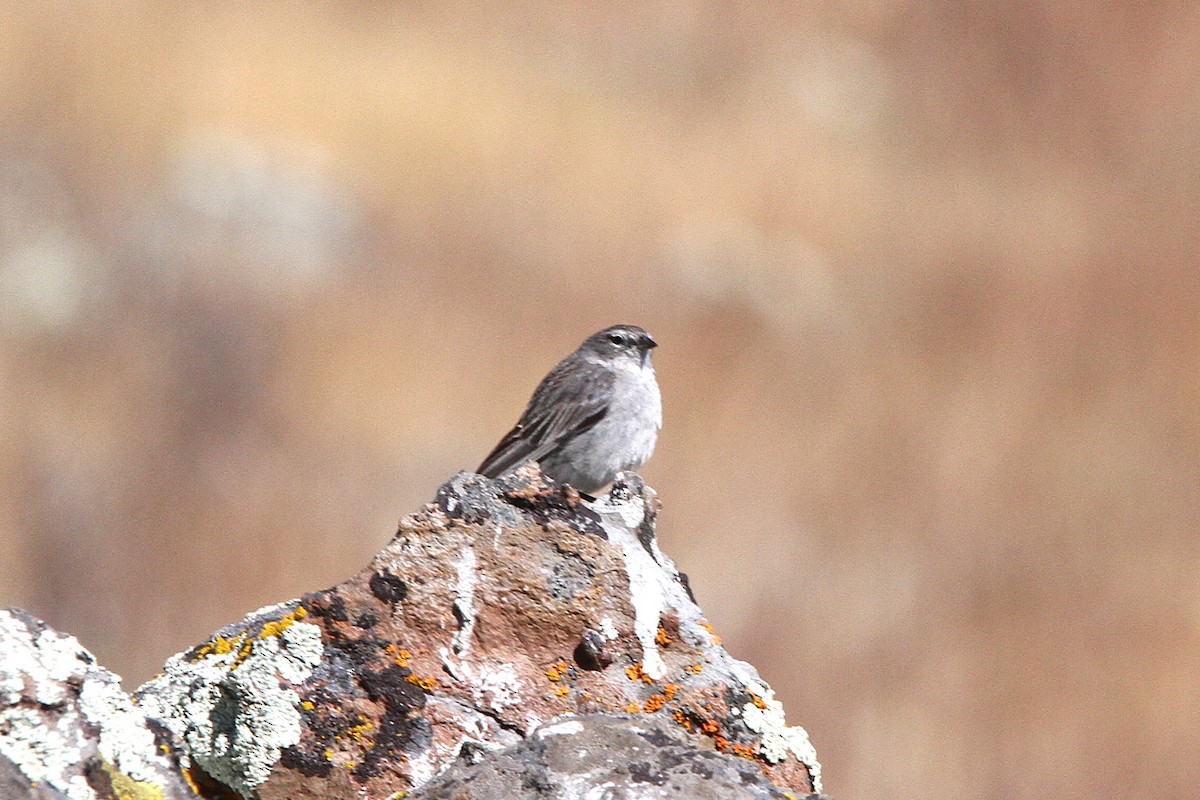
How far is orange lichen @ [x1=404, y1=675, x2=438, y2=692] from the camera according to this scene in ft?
15.8

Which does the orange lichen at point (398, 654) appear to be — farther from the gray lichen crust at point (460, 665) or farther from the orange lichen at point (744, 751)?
the orange lichen at point (744, 751)

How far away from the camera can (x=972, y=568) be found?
19328mm

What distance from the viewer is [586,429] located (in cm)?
941

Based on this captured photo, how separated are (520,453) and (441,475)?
852 cm

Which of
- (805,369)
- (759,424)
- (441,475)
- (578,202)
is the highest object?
(578,202)

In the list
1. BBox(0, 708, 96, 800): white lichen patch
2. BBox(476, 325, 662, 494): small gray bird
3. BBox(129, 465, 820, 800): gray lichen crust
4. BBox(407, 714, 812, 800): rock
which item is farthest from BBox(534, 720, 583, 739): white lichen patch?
BBox(476, 325, 662, 494): small gray bird

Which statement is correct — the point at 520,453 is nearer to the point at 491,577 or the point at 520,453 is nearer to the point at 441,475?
the point at 491,577

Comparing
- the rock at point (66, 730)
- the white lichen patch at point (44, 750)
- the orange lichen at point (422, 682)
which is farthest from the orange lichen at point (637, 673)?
the white lichen patch at point (44, 750)

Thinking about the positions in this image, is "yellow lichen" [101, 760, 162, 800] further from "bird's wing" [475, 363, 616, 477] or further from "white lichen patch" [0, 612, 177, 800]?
"bird's wing" [475, 363, 616, 477]

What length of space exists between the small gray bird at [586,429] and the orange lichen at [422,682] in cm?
426

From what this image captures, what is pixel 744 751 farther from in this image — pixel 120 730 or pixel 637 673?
pixel 120 730

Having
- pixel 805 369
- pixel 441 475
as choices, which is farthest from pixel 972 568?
pixel 441 475

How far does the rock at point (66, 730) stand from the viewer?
156 inches

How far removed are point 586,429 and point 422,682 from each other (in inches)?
184
